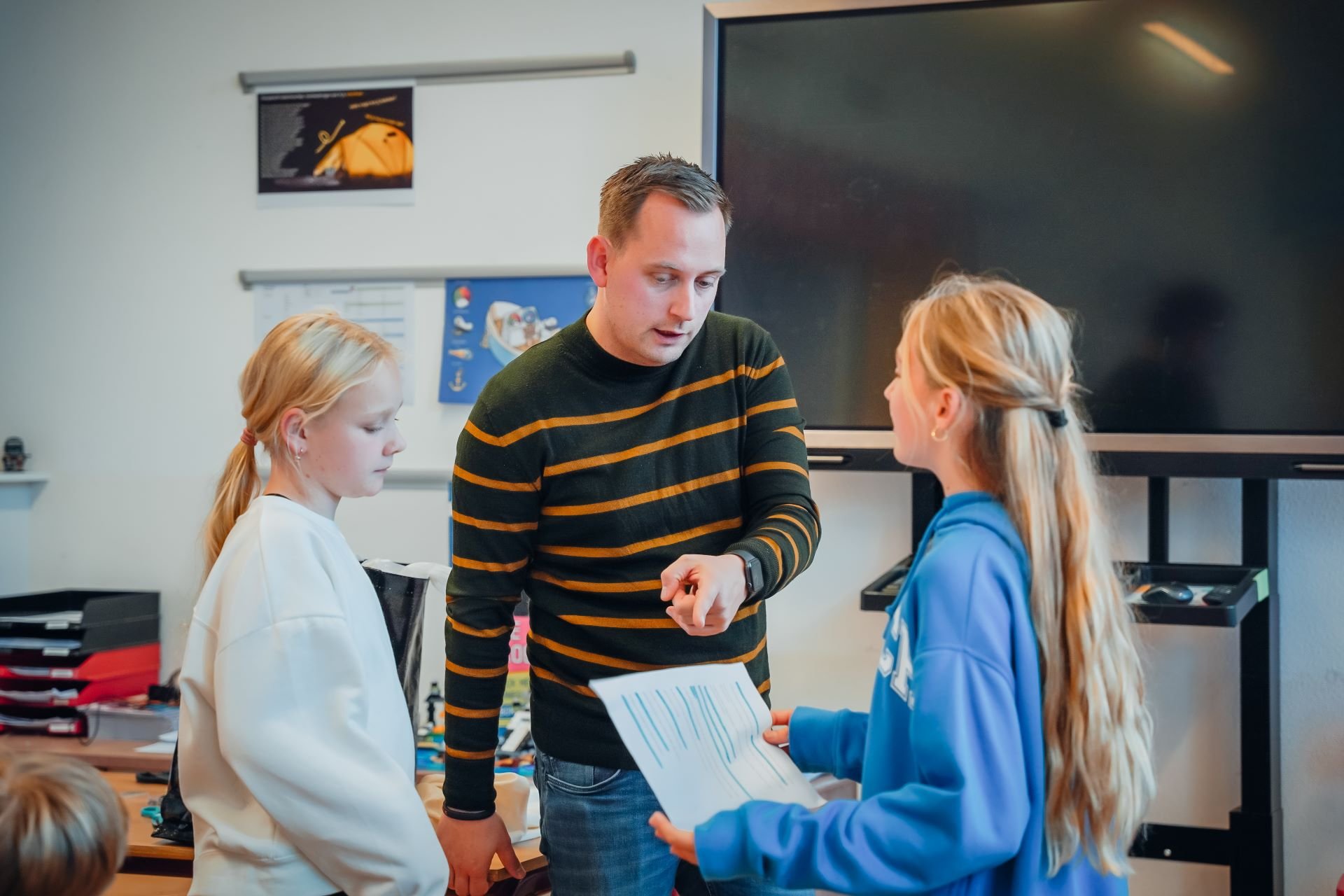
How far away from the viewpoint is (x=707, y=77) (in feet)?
7.18

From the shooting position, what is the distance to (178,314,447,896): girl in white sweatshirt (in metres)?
1.18

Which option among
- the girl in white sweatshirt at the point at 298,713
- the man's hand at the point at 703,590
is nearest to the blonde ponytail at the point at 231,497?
the girl in white sweatshirt at the point at 298,713

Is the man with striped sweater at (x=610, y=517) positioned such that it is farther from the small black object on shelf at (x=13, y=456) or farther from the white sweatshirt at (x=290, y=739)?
the small black object on shelf at (x=13, y=456)

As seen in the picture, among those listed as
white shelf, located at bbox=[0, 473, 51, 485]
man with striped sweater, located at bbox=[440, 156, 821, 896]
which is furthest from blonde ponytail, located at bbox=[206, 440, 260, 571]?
white shelf, located at bbox=[0, 473, 51, 485]

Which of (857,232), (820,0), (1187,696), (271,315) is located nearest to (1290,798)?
(1187,696)

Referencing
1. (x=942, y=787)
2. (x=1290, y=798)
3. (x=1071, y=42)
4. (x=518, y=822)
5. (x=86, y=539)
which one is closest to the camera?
(x=942, y=787)

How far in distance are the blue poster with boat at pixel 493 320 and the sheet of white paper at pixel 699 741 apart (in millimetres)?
1453

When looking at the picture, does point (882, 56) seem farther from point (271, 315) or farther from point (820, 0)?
point (271, 315)

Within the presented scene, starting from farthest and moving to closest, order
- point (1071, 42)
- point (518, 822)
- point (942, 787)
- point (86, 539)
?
point (86, 539) → point (1071, 42) → point (518, 822) → point (942, 787)

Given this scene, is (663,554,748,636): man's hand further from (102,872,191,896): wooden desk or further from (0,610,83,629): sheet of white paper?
(0,610,83,629): sheet of white paper

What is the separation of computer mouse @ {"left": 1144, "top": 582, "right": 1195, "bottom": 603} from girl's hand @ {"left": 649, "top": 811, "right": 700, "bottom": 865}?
43.1 inches

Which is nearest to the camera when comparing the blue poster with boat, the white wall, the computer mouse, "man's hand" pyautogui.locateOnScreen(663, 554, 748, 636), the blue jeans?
"man's hand" pyautogui.locateOnScreen(663, 554, 748, 636)

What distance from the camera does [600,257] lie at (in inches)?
56.1

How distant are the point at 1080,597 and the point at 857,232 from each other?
49.1 inches
